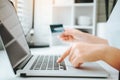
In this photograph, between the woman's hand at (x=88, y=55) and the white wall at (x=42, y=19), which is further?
the white wall at (x=42, y=19)

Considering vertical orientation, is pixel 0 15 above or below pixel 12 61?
above

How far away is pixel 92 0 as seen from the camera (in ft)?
7.21

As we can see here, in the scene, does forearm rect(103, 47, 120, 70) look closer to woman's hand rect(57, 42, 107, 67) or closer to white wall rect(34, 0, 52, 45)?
woman's hand rect(57, 42, 107, 67)

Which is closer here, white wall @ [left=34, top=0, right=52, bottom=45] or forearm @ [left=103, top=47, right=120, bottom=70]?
forearm @ [left=103, top=47, right=120, bottom=70]

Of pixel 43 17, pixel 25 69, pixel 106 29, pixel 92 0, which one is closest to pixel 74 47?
pixel 25 69

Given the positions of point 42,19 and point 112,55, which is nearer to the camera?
point 112,55

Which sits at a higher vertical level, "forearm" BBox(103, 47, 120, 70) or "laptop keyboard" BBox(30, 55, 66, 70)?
"forearm" BBox(103, 47, 120, 70)

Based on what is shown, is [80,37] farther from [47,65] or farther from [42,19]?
[42,19]

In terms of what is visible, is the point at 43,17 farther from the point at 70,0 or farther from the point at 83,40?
the point at 83,40

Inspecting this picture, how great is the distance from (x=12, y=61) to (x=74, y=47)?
227 millimetres

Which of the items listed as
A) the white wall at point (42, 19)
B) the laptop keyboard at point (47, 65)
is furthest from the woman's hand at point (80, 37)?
the white wall at point (42, 19)

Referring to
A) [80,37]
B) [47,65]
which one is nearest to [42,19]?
[80,37]

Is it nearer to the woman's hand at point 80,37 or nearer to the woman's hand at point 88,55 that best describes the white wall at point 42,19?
the woman's hand at point 80,37

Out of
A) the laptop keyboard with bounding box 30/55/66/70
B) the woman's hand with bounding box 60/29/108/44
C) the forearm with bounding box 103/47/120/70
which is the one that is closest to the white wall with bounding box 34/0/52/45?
the woman's hand with bounding box 60/29/108/44
